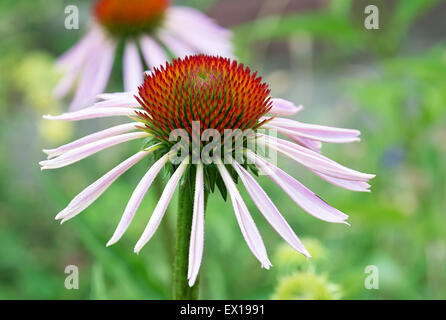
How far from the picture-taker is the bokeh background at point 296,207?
86 centimetres

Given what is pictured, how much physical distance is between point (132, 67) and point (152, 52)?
0.24ft

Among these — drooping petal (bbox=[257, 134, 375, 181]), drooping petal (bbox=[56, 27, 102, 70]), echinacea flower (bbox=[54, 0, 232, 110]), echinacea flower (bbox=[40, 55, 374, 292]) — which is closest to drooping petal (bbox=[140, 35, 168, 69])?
echinacea flower (bbox=[54, 0, 232, 110])

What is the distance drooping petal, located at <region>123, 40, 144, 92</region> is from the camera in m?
1.06

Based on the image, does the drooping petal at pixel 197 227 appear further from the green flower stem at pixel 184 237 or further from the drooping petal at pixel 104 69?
the drooping petal at pixel 104 69

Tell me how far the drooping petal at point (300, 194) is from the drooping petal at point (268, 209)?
17 millimetres

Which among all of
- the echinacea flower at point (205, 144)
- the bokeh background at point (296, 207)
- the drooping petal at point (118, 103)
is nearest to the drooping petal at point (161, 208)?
the echinacea flower at point (205, 144)

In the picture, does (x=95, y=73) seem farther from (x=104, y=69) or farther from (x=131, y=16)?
(x=131, y=16)

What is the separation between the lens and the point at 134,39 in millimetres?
1207

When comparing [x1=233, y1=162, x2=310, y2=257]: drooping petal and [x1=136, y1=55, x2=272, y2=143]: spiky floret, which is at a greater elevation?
[x1=136, y1=55, x2=272, y2=143]: spiky floret

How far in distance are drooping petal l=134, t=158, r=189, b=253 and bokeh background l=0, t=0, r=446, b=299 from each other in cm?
24

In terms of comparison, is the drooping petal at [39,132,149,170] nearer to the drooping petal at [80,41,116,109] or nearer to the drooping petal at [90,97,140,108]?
the drooping petal at [90,97,140,108]
